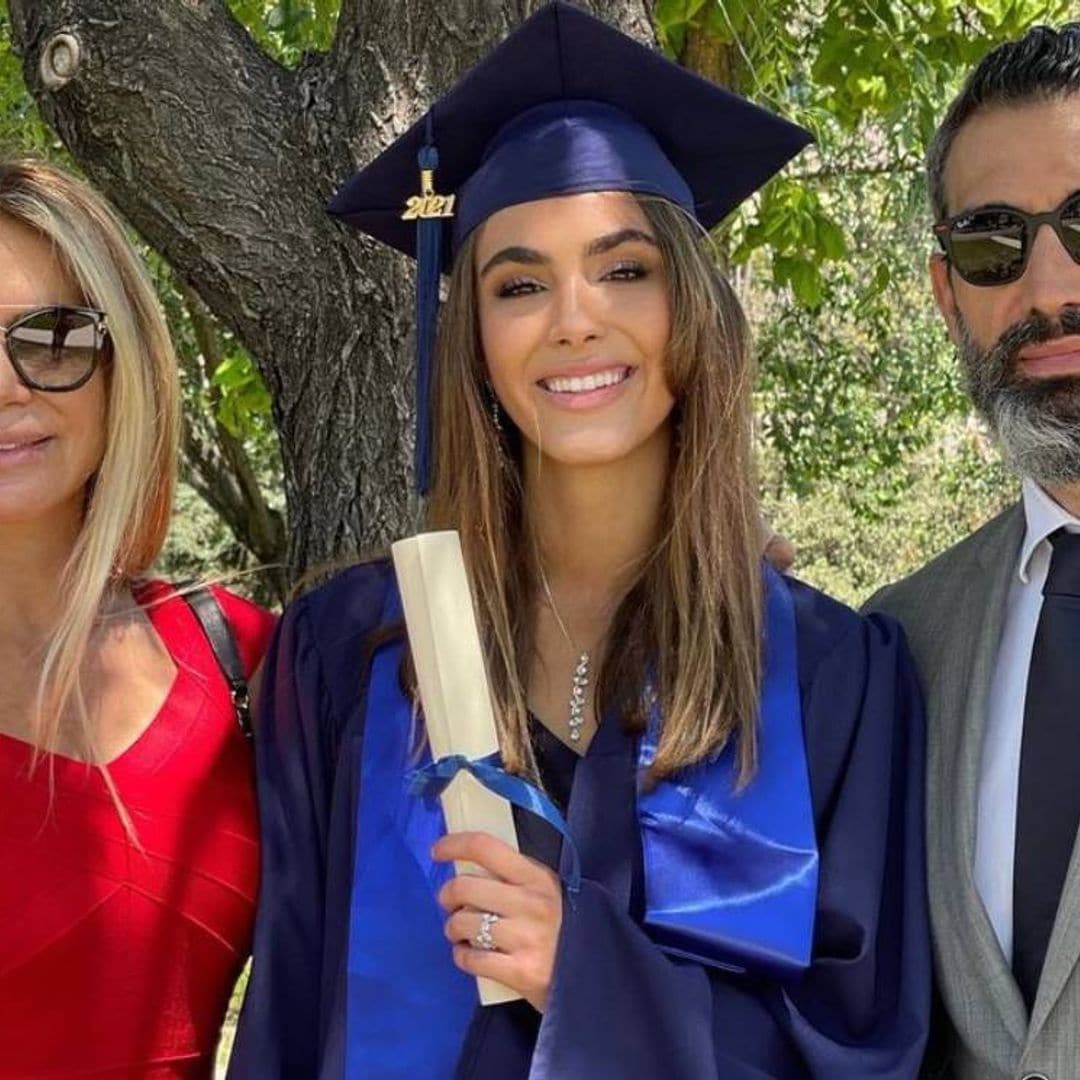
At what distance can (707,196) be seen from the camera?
2.95m

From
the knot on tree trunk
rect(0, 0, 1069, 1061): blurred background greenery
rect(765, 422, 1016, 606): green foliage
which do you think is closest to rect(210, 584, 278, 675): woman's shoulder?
rect(0, 0, 1069, 1061): blurred background greenery

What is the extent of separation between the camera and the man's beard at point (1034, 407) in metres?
2.55

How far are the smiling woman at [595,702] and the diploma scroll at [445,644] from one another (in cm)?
14

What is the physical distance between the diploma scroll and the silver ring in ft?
0.73

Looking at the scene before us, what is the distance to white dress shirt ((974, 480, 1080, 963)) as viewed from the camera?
247 cm

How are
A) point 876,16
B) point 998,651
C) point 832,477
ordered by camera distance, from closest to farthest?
point 998,651, point 876,16, point 832,477

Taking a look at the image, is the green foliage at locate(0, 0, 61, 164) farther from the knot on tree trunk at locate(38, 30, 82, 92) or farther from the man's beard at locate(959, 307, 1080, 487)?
the man's beard at locate(959, 307, 1080, 487)

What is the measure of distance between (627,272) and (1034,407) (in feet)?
2.14

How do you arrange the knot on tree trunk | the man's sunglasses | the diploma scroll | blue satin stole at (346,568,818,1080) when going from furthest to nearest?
the knot on tree trunk
the man's sunglasses
blue satin stole at (346,568,818,1080)
the diploma scroll

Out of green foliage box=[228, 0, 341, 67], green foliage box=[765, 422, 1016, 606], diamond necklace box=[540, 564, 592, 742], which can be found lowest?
diamond necklace box=[540, 564, 592, 742]

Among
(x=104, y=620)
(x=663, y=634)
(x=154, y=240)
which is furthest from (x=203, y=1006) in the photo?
(x=154, y=240)

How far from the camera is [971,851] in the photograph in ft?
8.16

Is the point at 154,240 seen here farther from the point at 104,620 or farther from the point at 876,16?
the point at 876,16

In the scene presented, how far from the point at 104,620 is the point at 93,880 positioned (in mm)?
441
